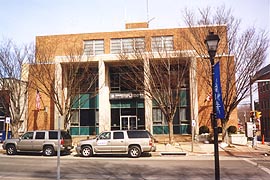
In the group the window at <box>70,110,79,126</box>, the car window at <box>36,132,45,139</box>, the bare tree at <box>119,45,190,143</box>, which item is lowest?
the car window at <box>36,132,45,139</box>

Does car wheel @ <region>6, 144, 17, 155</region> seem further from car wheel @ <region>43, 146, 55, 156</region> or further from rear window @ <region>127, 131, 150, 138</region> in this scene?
rear window @ <region>127, 131, 150, 138</region>

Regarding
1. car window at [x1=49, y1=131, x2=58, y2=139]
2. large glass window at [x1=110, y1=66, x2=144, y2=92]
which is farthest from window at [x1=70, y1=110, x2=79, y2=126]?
car window at [x1=49, y1=131, x2=58, y2=139]

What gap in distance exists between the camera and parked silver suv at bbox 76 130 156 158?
19984 mm

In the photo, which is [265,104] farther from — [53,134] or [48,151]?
[48,151]

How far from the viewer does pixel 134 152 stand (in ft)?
65.6

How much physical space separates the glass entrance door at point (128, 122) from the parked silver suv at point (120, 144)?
14000mm

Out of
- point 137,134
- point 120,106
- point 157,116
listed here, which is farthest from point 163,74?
point 120,106

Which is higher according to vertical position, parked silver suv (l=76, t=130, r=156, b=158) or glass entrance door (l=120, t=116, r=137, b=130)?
glass entrance door (l=120, t=116, r=137, b=130)

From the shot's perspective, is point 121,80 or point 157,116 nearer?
point 157,116

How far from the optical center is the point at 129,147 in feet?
66.1

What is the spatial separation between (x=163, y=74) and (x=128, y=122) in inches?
373

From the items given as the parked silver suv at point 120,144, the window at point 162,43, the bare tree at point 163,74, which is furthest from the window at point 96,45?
the parked silver suv at point 120,144

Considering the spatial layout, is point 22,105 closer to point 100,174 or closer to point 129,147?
point 129,147

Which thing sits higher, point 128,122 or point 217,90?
point 217,90
